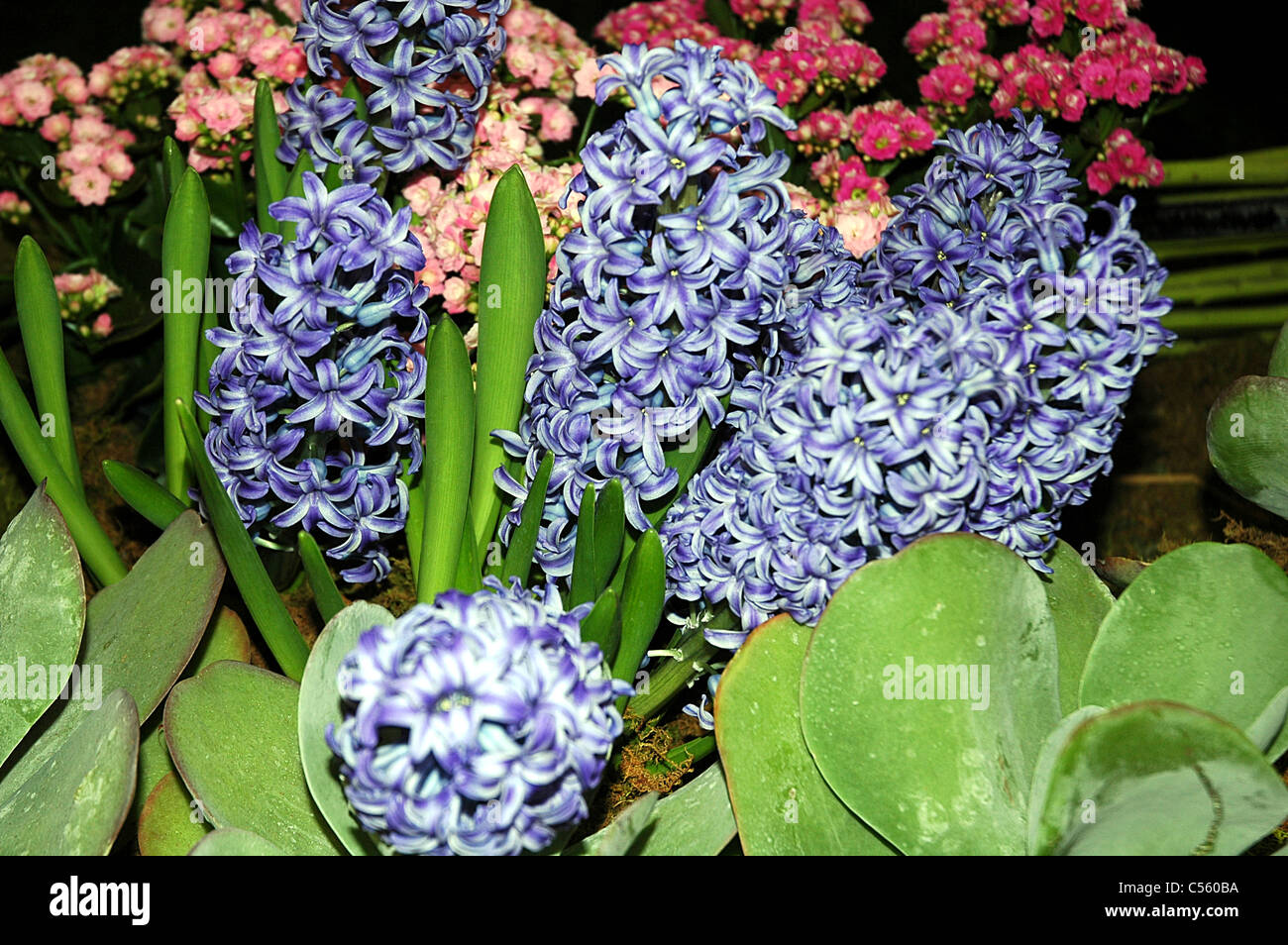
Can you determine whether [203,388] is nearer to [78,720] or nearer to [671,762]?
[78,720]

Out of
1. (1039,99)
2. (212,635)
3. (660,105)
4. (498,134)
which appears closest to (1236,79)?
(1039,99)

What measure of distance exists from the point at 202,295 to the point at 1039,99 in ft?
2.91

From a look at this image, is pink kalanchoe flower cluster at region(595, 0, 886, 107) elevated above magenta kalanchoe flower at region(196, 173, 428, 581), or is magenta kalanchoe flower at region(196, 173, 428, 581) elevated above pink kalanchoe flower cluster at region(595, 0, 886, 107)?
pink kalanchoe flower cluster at region(595, 0, 886, 107)

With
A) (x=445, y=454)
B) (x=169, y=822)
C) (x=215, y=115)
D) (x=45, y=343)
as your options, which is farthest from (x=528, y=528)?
(x=215, y=115)

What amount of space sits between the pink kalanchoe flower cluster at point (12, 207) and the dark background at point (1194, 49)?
566mm

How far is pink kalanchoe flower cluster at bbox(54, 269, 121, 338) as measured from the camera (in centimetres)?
124

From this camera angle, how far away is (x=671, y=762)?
2.69ft

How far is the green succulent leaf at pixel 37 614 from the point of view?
743 mm

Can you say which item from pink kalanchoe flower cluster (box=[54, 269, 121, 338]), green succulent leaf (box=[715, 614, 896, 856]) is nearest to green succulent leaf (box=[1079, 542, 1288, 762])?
green succulent leaf (box=[715, 614, 896, 856])

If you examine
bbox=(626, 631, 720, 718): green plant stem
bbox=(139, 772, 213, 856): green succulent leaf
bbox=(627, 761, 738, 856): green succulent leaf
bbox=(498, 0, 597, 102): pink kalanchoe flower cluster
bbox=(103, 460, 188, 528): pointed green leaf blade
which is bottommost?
bbox=(139, 772, 213, 856): green succulent leaf

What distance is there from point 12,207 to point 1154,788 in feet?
4.42

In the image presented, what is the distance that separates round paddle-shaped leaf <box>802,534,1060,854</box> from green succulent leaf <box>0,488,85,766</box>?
0.51m

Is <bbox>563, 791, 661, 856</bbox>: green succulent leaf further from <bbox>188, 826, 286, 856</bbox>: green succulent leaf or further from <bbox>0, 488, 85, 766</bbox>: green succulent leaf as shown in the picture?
<bbox>0, 488, 85, 766</bbox>: green succulent leaf

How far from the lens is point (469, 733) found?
0.52m
